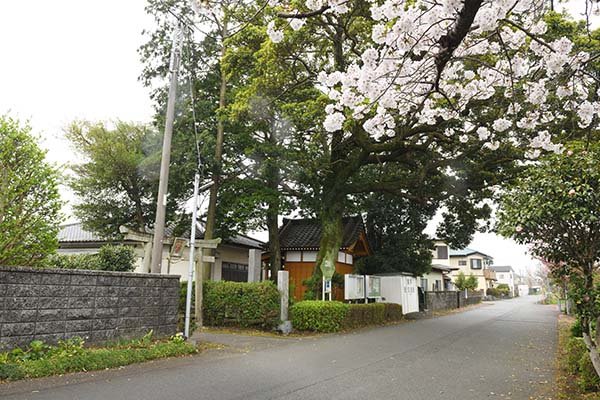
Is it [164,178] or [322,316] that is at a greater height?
[164,178]

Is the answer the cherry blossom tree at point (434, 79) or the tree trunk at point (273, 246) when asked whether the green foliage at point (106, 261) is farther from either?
the cherry blossom tree at point (434, 79)

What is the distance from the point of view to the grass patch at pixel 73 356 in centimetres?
603

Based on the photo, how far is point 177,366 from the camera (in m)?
7.27

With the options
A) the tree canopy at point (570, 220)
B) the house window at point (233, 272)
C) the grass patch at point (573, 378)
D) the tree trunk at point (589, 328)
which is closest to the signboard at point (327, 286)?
the grass patch at point (573, 378)

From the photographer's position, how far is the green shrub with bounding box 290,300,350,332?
12890 mm

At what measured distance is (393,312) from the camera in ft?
58.9

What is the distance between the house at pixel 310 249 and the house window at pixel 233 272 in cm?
316

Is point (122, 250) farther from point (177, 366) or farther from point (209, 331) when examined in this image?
point (177, 366)

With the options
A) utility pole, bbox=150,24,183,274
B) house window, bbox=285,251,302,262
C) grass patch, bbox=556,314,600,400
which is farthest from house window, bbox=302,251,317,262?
grass patch, bbox=556,314,600,400

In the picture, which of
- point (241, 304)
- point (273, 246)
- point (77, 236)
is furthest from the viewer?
point (77, 236)

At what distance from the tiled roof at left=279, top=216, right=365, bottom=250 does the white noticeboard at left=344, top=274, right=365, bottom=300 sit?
11.0ft

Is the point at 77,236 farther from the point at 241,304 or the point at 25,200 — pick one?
the point at 25,200

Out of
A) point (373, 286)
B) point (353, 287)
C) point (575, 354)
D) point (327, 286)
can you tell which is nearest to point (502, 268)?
point (373, 286)

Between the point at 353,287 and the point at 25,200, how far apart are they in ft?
37.6
